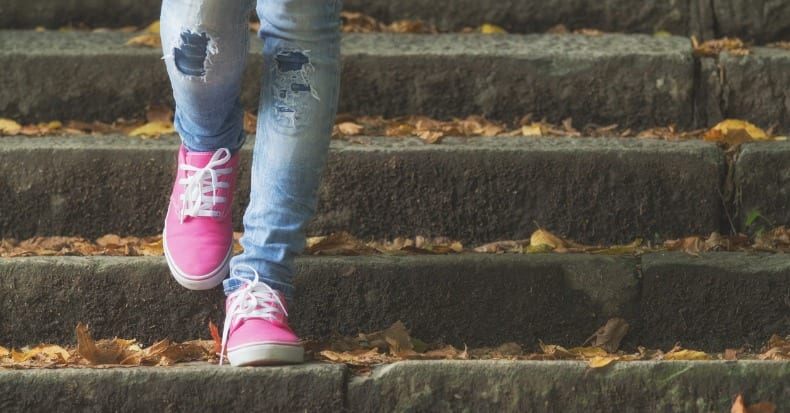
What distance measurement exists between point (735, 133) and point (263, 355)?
5.49ft

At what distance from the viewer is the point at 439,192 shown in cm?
324

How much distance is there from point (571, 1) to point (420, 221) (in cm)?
132

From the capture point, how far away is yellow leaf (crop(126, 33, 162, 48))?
383 centimetres

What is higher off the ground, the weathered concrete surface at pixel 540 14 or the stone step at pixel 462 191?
the weathered concrete surface at pixel 540 14

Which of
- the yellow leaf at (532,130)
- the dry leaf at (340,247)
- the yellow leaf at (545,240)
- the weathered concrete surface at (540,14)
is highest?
the weathered concrete surface at (540,14)

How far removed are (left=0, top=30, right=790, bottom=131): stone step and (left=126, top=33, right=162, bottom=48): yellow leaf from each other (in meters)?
0.12

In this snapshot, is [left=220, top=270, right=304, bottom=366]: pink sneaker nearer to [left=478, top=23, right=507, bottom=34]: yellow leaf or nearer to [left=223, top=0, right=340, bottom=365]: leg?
[left=223, top=0, right=340, bottom=365]: leg

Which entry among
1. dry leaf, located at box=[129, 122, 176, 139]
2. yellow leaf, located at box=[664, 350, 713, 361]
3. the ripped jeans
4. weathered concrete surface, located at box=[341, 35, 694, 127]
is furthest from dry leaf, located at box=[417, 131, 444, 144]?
yellow leaf, located at box=[664, 350, 713, 361]

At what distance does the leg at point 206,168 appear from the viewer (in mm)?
2508

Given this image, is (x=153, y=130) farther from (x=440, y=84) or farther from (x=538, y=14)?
(x=538, y=14)

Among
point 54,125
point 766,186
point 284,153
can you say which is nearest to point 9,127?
point 54,125

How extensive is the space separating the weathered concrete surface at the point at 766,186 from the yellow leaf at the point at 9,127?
2113 millimetres

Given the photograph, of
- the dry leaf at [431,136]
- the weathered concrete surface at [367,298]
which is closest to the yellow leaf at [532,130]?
the dry leaf at [431,136]

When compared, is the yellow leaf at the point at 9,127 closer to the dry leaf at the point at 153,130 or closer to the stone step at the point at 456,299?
the dry leaf at the point at 153,130
